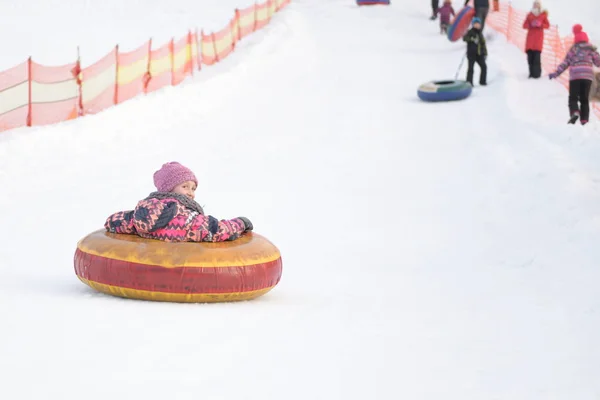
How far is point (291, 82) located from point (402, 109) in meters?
3.27

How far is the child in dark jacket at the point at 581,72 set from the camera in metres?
11.7

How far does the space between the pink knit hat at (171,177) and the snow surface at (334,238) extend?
78cm

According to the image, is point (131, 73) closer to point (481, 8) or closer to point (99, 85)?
point (99, 85)

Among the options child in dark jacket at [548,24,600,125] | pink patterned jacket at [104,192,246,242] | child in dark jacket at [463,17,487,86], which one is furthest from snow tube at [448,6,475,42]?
pink patterned jacket at [104,192,246,242]

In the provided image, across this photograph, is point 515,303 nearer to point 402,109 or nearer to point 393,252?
point 393,252

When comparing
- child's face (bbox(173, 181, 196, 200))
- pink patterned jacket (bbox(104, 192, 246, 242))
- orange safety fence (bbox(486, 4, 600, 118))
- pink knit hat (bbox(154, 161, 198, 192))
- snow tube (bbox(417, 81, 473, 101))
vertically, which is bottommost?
snow tube (bbox(417, 81, 473, 101))

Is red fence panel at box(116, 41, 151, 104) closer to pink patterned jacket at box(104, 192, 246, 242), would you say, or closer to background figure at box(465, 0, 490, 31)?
pink patterned jacket at box(104, 192, 246, 242)

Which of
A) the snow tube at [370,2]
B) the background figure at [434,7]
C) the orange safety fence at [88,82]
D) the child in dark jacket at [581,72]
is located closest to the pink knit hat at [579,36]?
the child in dark jacket at [581,72]

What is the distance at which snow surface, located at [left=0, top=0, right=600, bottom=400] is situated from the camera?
4023 millimetres

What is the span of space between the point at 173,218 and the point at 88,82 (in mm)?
8242

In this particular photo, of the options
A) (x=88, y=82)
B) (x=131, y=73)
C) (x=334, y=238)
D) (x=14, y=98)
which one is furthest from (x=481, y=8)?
(x=334, y=238)

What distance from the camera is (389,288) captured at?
6.37 meters

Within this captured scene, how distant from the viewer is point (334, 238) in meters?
8.24

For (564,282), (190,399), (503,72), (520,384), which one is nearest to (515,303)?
(564,282)
